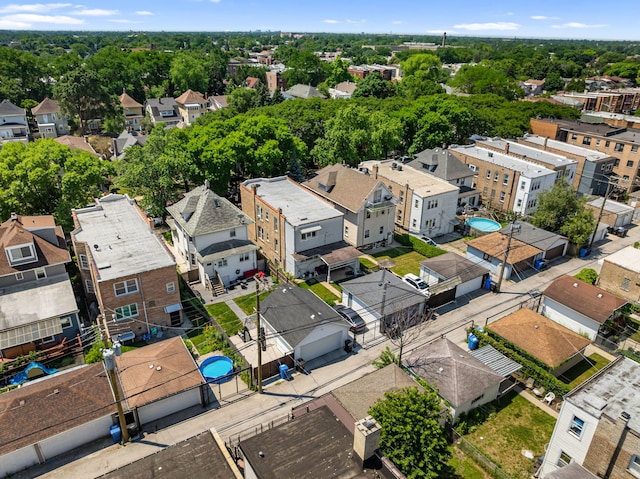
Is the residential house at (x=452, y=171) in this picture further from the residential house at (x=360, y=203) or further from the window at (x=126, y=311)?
the window at (x=126, y=311)

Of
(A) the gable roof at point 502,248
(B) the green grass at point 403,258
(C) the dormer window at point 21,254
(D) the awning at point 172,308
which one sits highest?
(C) the dormer window at point 21,254

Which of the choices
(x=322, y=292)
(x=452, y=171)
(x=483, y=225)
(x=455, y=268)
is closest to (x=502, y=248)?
(x=455, y=268)

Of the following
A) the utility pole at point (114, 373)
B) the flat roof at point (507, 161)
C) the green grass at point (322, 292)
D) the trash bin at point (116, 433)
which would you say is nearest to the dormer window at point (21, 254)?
the utility pole at point (114, 373)

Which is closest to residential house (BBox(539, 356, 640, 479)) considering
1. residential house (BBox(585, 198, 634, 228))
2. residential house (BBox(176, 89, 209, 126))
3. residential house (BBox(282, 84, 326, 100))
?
residential house (BBox(585, 198, 634, 228))

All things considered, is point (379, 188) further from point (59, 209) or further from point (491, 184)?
point (59, 209)

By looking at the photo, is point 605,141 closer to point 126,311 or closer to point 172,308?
point 172,308

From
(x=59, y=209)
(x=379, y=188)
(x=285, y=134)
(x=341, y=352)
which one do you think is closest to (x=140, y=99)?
(x=285, y=134)
